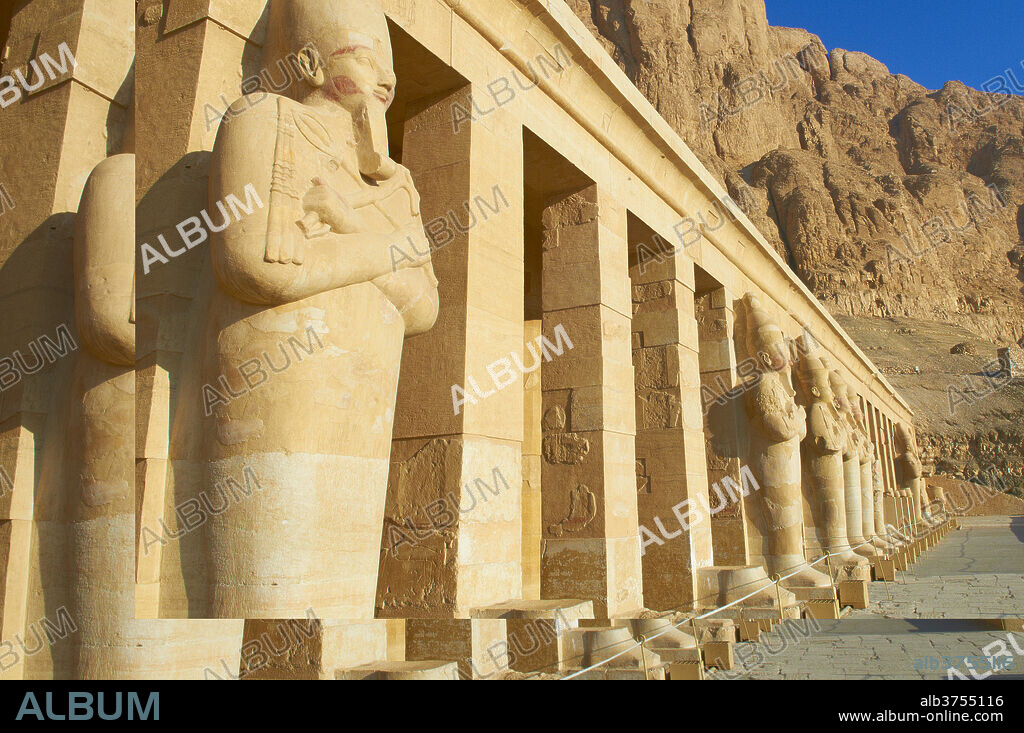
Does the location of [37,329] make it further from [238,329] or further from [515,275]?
[515,275]

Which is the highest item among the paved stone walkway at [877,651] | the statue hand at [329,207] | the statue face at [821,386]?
the statue face at [821,386]

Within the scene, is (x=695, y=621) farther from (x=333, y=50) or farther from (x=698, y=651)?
(x=333, y=50)

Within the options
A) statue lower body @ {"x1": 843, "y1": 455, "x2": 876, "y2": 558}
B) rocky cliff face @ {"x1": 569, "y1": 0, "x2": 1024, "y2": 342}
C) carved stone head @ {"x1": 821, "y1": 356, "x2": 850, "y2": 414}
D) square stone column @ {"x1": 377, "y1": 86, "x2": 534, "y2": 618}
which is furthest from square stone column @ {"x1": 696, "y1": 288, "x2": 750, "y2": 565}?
rocky cliff face @ {"x1": 569, "y1": 0, "x2": 1024, "y2": 342}

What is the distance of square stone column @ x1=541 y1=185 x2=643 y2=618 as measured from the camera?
632 centimetres

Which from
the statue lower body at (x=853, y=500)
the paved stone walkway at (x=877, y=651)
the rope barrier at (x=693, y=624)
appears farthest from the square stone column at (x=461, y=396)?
the statue lower body at (x=853, y=500)

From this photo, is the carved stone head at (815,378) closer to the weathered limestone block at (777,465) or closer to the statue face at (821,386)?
the statue face at (821,386)

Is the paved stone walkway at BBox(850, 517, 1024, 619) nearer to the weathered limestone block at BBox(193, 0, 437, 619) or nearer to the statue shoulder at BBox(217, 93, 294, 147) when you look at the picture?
the weathered limestone block at BBox(193, 0, 437, 619)

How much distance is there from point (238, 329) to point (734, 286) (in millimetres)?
8877

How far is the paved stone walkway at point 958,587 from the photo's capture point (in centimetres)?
763

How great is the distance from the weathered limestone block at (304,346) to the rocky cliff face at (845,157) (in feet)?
167

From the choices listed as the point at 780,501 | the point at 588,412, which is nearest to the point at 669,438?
the point at 588,412

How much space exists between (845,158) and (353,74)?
66274 mm

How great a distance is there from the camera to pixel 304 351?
311 centimetres

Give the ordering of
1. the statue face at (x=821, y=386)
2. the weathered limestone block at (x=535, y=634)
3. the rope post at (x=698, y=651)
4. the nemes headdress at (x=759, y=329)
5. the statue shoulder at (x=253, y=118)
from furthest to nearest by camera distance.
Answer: the statue face at (x=821, y=386) < the nemes headdress at (x=759, y=329) < the rope post at (x=698, y=651) < the weathered limestone block at (x=535, y=634) < the statue shoulder at (x=253, y=118)
